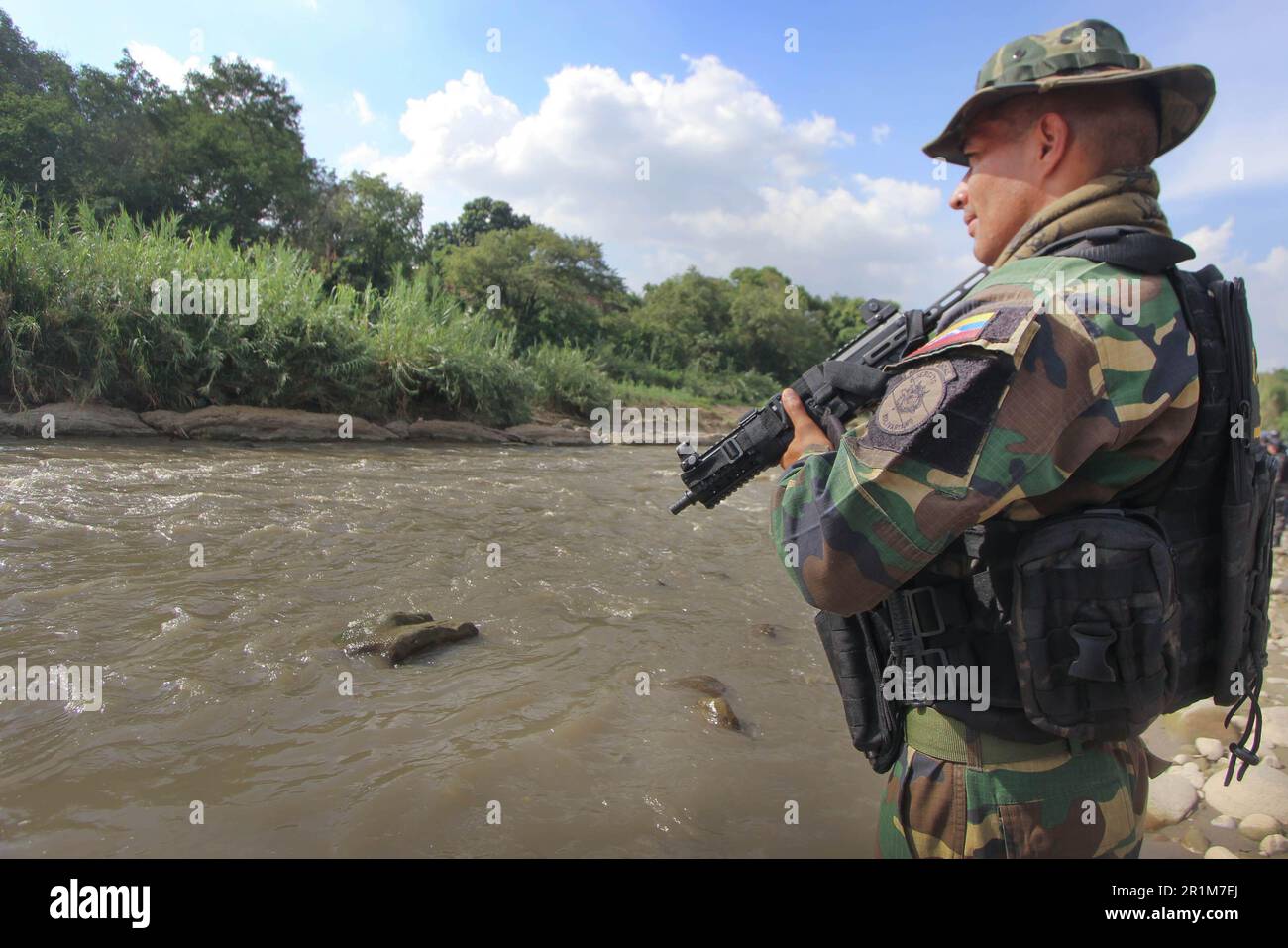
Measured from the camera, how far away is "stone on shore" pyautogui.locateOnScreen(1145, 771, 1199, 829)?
2.98 meters

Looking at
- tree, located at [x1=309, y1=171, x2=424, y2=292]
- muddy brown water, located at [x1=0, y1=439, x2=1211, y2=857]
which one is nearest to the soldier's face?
muddy brown water, located at [x1=0, y1=439, x2=1211, y2=857]

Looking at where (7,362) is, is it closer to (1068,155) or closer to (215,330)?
(215,330)

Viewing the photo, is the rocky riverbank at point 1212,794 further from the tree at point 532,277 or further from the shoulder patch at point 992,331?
the tree at point 532,277

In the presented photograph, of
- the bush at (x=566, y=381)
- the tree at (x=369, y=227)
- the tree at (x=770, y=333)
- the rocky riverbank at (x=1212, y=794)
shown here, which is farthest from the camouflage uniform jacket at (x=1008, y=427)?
the tree at (x=770, y=333)

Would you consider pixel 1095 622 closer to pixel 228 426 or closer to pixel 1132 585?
pixel 1132 585

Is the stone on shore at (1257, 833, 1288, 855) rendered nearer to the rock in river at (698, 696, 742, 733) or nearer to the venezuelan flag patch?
the rock in river at (698, 696, 742, 733)

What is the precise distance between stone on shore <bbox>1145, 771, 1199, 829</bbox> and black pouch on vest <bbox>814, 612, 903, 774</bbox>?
213cm

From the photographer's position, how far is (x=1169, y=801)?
10.1 feet

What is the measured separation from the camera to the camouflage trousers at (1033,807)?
1.37m

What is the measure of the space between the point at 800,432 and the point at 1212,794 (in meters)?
2.93

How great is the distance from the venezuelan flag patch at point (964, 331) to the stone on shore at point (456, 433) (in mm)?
13174

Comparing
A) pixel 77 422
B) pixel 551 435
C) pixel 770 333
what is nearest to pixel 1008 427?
pixel 77 422

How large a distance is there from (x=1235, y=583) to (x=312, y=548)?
5.47 m

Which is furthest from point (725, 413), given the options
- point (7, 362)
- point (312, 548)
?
point (312, 548)
